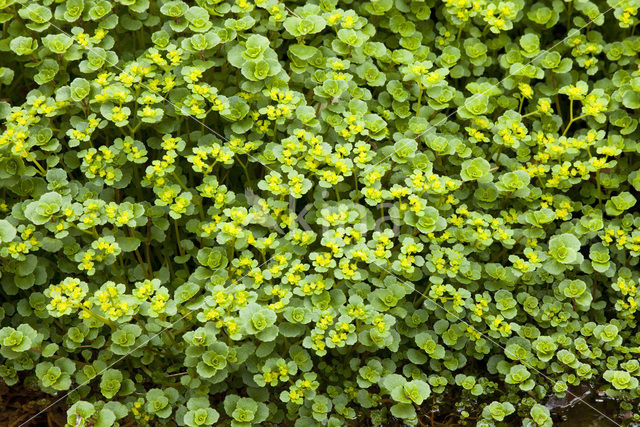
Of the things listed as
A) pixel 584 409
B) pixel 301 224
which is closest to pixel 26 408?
pixel 301 224

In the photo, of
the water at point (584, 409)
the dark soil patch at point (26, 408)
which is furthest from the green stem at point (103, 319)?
the water at point (584, 409)

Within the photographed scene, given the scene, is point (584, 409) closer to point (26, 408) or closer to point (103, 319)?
point (103, 319)

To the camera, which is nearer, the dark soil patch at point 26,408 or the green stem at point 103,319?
the green stem at point 103,319

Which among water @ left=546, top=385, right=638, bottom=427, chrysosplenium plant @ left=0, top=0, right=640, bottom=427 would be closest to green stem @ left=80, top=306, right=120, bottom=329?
chrysosplenium plant @ left=0, top=0, right=640, bottom=427

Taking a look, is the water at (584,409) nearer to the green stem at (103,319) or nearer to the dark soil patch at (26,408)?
the green stem at (103,319)

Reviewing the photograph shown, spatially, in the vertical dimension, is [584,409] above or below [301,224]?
below

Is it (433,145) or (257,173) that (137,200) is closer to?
(257,173)

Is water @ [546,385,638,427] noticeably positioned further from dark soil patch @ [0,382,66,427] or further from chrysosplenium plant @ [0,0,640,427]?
dark soil patch @ [0,382,66,427]

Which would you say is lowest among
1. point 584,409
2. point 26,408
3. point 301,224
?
point 26,408
